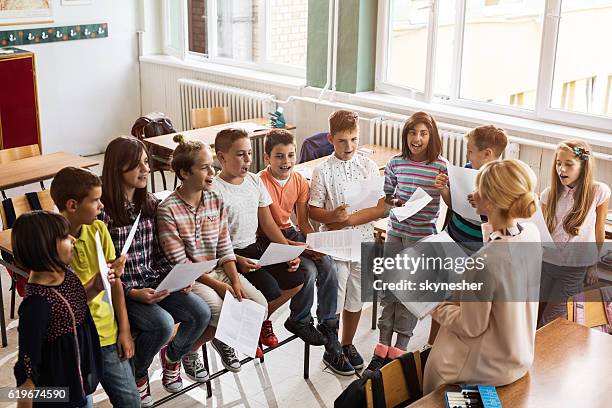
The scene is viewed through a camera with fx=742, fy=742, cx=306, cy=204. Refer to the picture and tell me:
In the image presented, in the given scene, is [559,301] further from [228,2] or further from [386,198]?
[228,2]

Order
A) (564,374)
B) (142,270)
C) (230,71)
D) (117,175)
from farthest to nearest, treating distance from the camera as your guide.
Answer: (230,71) < (142,270) < (117,175) < (564,374)

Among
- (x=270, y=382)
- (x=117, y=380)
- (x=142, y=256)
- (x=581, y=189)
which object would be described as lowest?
(x=270, y=382)

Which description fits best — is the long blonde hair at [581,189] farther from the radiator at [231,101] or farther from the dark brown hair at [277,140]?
the radiator at [231,101]

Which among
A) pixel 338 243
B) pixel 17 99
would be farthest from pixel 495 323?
pixel 17 99

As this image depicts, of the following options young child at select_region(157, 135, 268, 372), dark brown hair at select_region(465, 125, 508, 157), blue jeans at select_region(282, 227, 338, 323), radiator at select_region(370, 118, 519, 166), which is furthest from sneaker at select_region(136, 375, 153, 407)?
radiator at select_region(370, 118, 519, 166)

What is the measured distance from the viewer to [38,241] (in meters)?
2.33

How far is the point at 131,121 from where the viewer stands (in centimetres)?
820

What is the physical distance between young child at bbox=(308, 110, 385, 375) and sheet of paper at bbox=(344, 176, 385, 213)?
0.02m

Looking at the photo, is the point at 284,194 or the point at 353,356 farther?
the point at 353,356

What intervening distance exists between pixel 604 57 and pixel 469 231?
7.12 ft

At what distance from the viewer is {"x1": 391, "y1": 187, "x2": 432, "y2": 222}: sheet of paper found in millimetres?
3441

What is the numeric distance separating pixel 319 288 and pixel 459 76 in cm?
268

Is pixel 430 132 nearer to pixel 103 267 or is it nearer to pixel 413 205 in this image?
pixel 413 205

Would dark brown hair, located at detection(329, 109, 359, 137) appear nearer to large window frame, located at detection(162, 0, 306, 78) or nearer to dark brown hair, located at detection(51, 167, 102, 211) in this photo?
dark brown hair, located at detection(51, 167, 102, 211)
